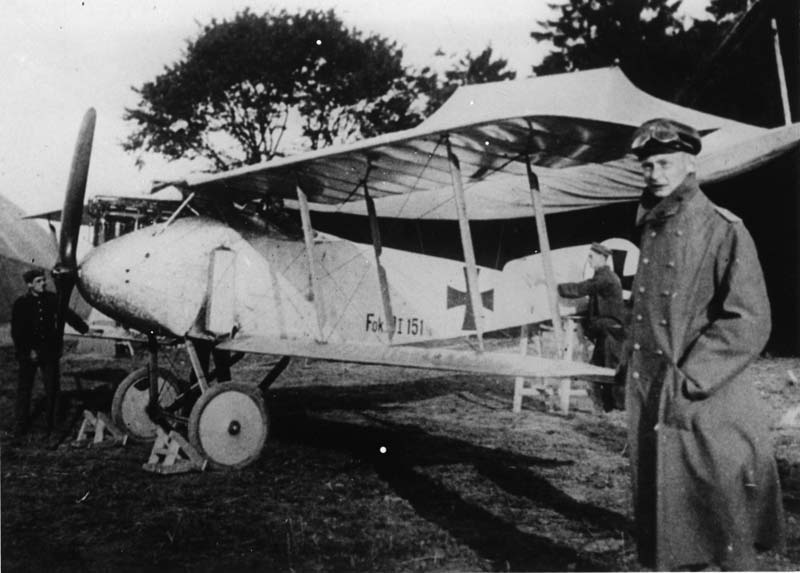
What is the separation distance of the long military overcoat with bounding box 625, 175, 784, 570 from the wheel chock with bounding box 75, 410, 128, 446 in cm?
531

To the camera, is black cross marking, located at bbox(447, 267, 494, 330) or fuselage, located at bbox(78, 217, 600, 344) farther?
black cross marking, located at bbox(447, 267, 494, 330)

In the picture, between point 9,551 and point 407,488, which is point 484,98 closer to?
point 407,488

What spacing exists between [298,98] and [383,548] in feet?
75.8

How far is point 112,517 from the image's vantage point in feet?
13.4

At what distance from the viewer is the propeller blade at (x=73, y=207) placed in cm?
521

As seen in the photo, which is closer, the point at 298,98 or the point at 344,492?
the point at 344,492

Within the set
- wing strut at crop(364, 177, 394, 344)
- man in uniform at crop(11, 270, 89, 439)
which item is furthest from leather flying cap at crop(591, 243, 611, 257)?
man in uniform at crop(11, 270, 89, 439)

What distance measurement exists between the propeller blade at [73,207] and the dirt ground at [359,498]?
61.0 inches

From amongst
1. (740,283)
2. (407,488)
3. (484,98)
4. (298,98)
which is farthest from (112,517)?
(298,98)

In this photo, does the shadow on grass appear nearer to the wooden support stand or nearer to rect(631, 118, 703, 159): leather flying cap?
the wooden support stand

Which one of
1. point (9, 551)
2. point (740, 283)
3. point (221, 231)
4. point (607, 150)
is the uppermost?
point (607, 150)

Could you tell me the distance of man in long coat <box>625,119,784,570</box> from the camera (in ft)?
6.84

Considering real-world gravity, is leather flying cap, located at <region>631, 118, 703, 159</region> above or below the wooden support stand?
above

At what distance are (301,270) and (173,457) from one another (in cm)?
189
